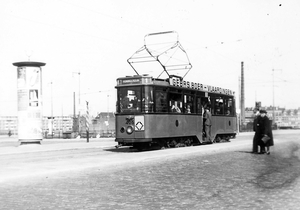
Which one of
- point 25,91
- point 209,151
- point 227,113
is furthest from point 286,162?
point 25,91

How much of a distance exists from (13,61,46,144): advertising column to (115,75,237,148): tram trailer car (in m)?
7.87

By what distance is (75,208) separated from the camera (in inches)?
283

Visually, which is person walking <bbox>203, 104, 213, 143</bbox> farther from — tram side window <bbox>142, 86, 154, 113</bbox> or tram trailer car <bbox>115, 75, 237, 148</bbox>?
tram side window <bbox>142, 86, 154, 113</bbox>

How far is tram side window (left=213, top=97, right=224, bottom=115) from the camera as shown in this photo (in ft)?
88.8

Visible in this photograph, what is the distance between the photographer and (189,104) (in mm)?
23406

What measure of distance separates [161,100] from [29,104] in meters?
9.81

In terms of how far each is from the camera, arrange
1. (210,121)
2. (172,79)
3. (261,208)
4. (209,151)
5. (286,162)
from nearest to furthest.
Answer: (261,208) < (286,162) < (209,151) < (172,79) < (210,121)

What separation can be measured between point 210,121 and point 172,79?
5261mm

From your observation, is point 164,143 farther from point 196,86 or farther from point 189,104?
point 196,86

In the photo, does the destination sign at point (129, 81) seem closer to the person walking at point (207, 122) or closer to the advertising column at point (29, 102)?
the person walking at point (207, 122)

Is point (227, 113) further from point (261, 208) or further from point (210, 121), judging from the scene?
point (261, 208)

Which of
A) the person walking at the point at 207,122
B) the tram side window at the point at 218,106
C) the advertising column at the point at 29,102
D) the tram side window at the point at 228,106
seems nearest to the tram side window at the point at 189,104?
the person walking at the point at 207,122

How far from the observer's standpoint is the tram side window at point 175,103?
2158 centimetres

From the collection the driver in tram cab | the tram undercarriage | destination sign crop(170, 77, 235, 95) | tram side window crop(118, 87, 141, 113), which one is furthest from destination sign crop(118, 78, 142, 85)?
the tram undercarriage
